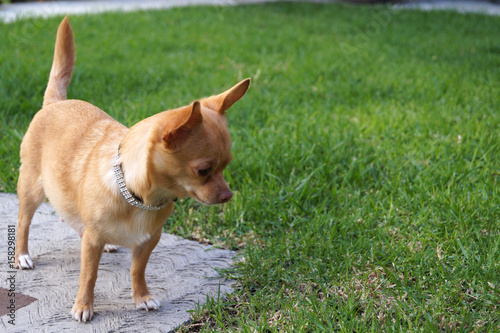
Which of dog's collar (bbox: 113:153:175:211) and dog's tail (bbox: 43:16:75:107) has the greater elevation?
dog's tail (bbox: 43:16:75:107)

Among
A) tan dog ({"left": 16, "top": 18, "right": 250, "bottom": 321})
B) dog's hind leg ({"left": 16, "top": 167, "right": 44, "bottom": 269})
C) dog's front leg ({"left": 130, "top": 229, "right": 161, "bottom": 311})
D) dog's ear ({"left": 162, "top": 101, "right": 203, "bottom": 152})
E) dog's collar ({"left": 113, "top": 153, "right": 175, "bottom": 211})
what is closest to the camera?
dog's ear ({"left": 162, "top": 101, "right": 203, "bottom": 152})

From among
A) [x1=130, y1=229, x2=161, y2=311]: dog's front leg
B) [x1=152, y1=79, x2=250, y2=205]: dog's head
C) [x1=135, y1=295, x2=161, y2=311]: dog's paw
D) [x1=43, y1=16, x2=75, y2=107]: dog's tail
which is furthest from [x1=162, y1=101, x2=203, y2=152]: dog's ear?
[x1=43, y1=16, x2=75, y2=107]: dog's tail

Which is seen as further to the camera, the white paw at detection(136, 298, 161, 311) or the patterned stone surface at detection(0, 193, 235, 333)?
the white paw at detection(136, 298, 161, 311)

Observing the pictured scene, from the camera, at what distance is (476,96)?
5090mm

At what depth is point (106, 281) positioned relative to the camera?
8.64 ft

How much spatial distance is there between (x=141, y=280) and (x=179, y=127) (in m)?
0.89

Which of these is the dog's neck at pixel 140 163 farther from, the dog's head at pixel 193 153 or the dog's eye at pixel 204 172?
the dog's eye at pixel 204 172

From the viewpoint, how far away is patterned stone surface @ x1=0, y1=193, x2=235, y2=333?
2.30 meters

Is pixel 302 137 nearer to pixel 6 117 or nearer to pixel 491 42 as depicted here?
pixel 6 117

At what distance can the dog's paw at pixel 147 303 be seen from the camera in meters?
2.41

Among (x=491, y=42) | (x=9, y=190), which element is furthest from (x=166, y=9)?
(x=9, y=190)

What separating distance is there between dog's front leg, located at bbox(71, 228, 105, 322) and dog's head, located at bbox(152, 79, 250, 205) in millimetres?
463

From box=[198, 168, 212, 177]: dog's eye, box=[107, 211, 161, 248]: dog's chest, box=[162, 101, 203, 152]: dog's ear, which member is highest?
box=[162, 101, 203, 152]: dog's ear

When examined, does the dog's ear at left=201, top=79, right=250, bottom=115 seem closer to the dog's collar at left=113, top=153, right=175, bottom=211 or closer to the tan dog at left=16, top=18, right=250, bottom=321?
the tan dog at left=16, top=18, right=250, bottom=321
